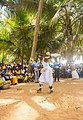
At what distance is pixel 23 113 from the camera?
331 inches

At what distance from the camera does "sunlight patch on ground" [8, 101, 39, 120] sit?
7.85 metres

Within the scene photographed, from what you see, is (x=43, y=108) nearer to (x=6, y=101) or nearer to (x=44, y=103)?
(x=44, y=103)

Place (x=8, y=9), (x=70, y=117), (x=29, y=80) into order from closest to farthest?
(x=70, y=117), (x=29, y=80), (x=8, y=9)

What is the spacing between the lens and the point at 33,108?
9141 millimetres

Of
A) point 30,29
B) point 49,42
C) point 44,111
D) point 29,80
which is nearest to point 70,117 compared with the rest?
point 44,111

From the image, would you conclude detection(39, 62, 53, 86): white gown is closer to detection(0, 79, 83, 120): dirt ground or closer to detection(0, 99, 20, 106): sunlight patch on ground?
detection(0, 79, 83, 120): dirt ground

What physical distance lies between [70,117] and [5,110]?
1.95 metres

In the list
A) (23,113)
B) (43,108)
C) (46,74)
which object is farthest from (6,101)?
(46,74)

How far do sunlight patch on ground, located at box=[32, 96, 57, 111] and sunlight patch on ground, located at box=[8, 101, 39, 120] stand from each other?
1.64 ft

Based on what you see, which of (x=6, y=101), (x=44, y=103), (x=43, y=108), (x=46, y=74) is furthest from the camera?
(x=46, y=74)

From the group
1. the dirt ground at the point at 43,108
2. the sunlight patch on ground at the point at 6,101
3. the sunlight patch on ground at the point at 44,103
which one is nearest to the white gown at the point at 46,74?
the dirt ground at the point at 43,108

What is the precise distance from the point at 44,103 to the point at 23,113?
1822mm

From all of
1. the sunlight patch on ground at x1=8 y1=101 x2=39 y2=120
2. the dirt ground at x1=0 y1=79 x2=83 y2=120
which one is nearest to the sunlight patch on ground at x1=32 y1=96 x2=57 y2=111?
the dirt ground at x1=0 y1=79 x2=83 y2=120

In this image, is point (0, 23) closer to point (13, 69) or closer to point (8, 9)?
point (8, 9)
